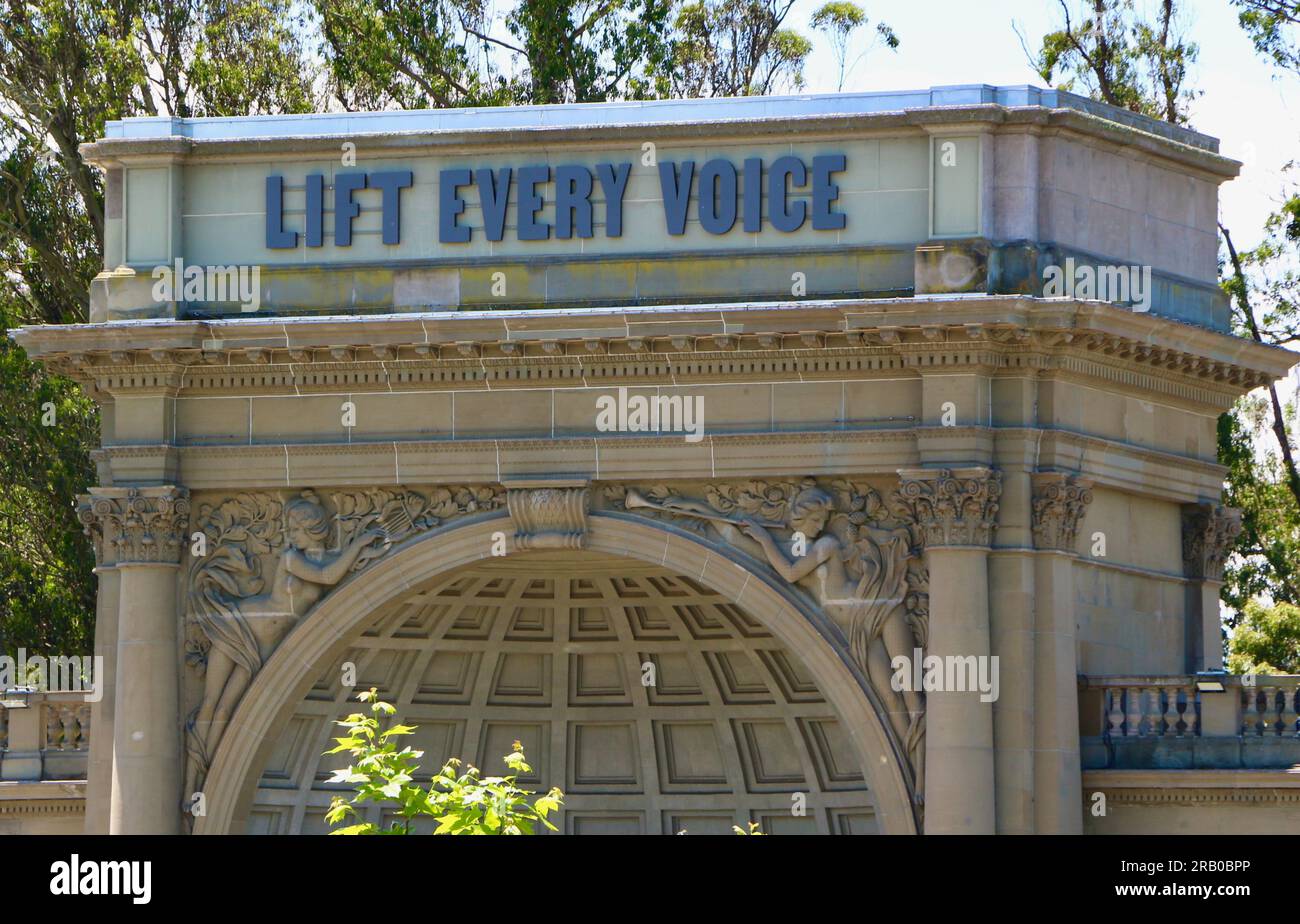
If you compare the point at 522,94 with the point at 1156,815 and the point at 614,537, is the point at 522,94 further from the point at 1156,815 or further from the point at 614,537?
the point at 1156,815

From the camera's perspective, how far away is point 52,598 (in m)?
56.8

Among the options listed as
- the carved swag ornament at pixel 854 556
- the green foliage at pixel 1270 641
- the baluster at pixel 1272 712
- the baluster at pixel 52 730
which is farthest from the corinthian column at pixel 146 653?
the green foliage at pixel 1270 641

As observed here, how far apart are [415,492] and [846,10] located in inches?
889

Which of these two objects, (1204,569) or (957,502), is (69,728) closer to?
(957,502)

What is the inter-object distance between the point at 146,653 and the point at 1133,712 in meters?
12.5

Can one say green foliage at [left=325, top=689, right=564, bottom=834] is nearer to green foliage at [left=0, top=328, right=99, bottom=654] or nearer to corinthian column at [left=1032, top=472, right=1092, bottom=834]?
corinthian column at [left=1032, top=472, right=1092, bottom=834]

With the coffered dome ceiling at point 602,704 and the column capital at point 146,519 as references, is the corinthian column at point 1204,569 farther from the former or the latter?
the column capital at point 146,519

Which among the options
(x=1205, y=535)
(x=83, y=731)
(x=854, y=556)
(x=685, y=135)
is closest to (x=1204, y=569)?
(x=1205, y=535)

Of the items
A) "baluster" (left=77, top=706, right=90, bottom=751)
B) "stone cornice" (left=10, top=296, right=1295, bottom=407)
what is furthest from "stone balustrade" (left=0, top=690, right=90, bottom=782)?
"stone cornice" (left=10, top=296, right=1295, bottom=407)

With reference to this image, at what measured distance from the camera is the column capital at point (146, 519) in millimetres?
41156

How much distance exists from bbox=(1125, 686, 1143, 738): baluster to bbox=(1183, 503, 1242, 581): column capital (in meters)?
3.04

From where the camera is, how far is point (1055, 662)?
39438mm
